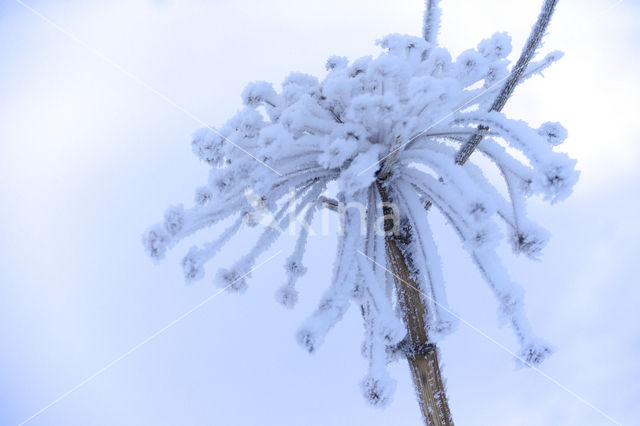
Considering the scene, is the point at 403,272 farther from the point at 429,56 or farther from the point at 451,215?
the point at 429,56

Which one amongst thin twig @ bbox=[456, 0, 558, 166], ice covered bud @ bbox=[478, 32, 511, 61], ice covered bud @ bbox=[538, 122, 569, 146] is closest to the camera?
thin twig @ bbox=[456, 0, 558, 166]

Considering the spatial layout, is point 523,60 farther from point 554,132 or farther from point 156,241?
point 156,241

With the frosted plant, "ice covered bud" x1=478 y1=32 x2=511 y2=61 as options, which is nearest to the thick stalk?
the frosted plant

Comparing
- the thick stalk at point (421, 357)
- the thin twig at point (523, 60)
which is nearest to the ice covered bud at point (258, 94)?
the thin twig at point (523, 60)

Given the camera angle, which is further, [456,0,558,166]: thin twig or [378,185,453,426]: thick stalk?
[378,185,453,426]: thick stalk

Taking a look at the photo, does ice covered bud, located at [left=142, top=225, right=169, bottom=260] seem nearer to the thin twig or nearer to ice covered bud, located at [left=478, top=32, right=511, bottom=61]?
the thin twig

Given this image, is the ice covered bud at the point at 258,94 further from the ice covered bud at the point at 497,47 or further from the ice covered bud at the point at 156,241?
the ice covered bud at the point at 497,47
